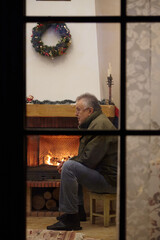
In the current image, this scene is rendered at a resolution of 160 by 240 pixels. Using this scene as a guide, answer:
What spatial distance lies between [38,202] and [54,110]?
1.13 meters

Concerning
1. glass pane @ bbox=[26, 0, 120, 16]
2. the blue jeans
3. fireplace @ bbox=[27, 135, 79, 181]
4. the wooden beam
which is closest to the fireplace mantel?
the wooden beam

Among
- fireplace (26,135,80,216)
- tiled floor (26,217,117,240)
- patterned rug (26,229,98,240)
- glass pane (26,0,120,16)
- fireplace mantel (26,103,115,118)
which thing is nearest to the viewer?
patterned rug (26,229,98,240)

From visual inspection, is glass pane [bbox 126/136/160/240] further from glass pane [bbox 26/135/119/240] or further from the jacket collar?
the jacket collar

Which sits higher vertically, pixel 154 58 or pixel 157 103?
pixel 154 58

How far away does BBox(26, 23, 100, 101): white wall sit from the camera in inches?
198

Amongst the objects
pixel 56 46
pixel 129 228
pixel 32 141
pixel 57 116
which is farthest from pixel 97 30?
pixel 129 228

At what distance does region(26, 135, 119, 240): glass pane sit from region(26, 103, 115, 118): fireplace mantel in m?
0.32

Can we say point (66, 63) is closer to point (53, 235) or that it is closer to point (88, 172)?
point (88, 172)

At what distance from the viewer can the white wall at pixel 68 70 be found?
16.5ft

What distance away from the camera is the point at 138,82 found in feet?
4.88

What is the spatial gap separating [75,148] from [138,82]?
2.89 metres

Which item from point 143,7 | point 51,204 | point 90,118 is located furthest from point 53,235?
point 143,7
